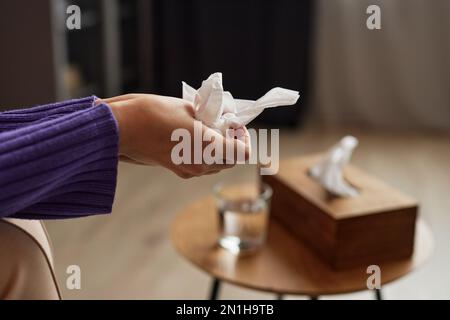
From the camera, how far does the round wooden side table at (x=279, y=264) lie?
1.10m

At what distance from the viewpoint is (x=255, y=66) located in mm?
3029

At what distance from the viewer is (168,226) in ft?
7.08

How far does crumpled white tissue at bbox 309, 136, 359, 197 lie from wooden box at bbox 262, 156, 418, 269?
0.06ft

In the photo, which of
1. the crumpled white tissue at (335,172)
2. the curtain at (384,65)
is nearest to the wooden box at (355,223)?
the crumpled white tissue at (335,172)

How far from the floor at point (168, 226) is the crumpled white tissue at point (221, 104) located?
102 centimetres

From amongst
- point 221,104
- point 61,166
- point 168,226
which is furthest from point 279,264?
point 168,226

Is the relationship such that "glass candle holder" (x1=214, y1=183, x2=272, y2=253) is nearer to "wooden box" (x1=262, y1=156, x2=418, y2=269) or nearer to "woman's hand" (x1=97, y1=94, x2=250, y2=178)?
"wooden box" (x1=262, y1=156, x2=418, y2=269)

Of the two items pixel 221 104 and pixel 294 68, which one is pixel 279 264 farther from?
pixel 294 68

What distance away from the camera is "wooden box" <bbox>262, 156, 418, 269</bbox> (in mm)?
1156

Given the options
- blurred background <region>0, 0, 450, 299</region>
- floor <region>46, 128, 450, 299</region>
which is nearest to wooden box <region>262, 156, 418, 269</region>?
Answer: floor <region>46, 128, 450, 299</region>

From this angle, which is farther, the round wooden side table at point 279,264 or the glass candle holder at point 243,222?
the glass candle holder at point 243,222

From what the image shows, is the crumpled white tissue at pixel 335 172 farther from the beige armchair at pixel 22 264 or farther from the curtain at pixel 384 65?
the curtain at pixel 384 65

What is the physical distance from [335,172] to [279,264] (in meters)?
0.23
